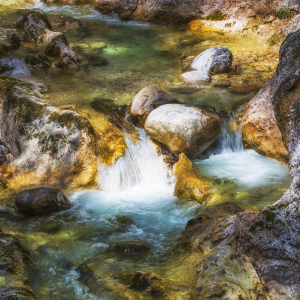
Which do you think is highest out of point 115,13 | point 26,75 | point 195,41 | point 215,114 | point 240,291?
point 115,13

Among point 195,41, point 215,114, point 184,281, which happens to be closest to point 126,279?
point 184,281

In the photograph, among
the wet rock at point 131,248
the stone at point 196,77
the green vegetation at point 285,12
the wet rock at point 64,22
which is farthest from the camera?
the wet rock at point 64,22

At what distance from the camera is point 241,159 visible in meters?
6.49

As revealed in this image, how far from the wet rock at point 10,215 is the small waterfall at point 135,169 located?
1.59m

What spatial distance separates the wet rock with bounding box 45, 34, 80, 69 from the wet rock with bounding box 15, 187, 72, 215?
15.9 ft

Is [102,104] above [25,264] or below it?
above

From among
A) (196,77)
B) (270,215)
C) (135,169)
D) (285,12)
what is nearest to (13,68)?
(135,169)

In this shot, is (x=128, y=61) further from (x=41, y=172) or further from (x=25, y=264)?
(x=25, y=264)

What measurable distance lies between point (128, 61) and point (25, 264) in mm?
7453

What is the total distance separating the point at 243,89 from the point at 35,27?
6.86 meters

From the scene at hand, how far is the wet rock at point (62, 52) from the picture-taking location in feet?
28.9

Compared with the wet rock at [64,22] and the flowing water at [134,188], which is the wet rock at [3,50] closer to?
the flowing water at [134,188]

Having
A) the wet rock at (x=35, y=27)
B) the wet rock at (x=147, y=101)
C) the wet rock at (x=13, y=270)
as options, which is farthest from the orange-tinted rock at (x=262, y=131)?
the wet rock at (x=35, y=27)

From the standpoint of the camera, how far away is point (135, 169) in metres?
6.16
